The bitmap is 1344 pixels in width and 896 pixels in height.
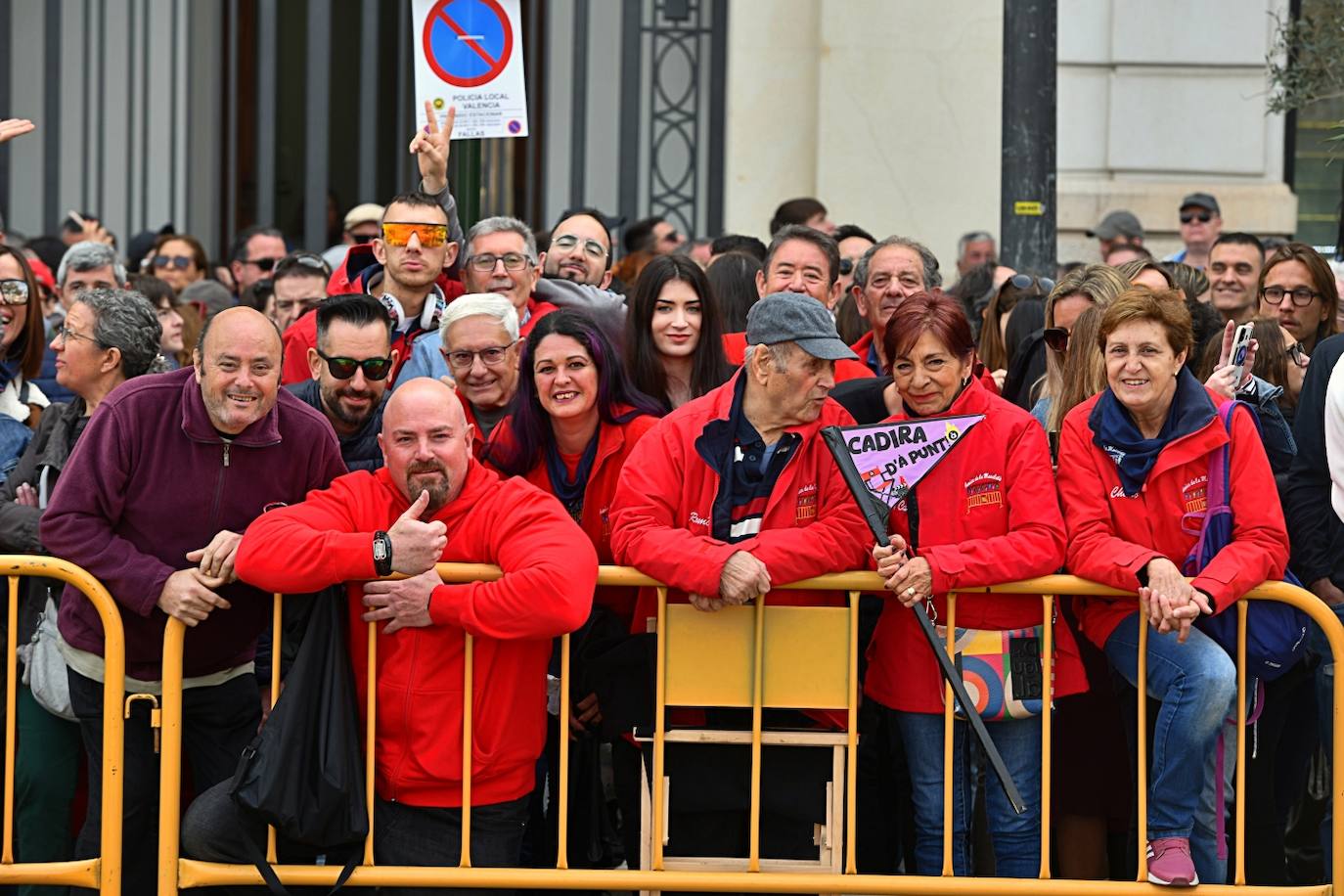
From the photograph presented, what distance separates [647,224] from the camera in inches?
439

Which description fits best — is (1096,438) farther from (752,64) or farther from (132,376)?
(752,64)

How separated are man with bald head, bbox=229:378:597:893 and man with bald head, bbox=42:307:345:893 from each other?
0.25 m

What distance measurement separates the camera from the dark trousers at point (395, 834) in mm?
5238

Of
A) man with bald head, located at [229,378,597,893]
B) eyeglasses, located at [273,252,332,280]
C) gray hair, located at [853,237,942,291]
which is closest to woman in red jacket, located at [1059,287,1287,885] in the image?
man with bald head, located at [229,378,597,893]

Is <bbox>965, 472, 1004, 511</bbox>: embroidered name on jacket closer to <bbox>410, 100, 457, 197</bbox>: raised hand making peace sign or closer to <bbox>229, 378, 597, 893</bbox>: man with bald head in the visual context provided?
<bbox>229, 378, 597, 893</bbox>: man with bald head

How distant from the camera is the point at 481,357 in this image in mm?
6191

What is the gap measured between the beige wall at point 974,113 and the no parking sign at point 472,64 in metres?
4.70

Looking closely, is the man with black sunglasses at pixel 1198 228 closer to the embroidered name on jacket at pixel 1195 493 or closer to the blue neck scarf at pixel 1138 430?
the blue neck scarf at pixel 1138 430

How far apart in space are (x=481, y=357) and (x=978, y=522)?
1.71 metres

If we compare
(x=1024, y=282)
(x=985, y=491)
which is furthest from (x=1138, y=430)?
(x=1024, y=282)

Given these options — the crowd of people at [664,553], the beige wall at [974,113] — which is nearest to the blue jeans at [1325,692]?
the crowd of people at [664,553]

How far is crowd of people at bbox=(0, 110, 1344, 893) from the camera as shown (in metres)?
5.25

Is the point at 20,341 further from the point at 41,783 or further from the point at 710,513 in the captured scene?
the point at 710,513

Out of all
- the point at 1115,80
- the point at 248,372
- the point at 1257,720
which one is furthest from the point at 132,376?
the point at 1115,80
